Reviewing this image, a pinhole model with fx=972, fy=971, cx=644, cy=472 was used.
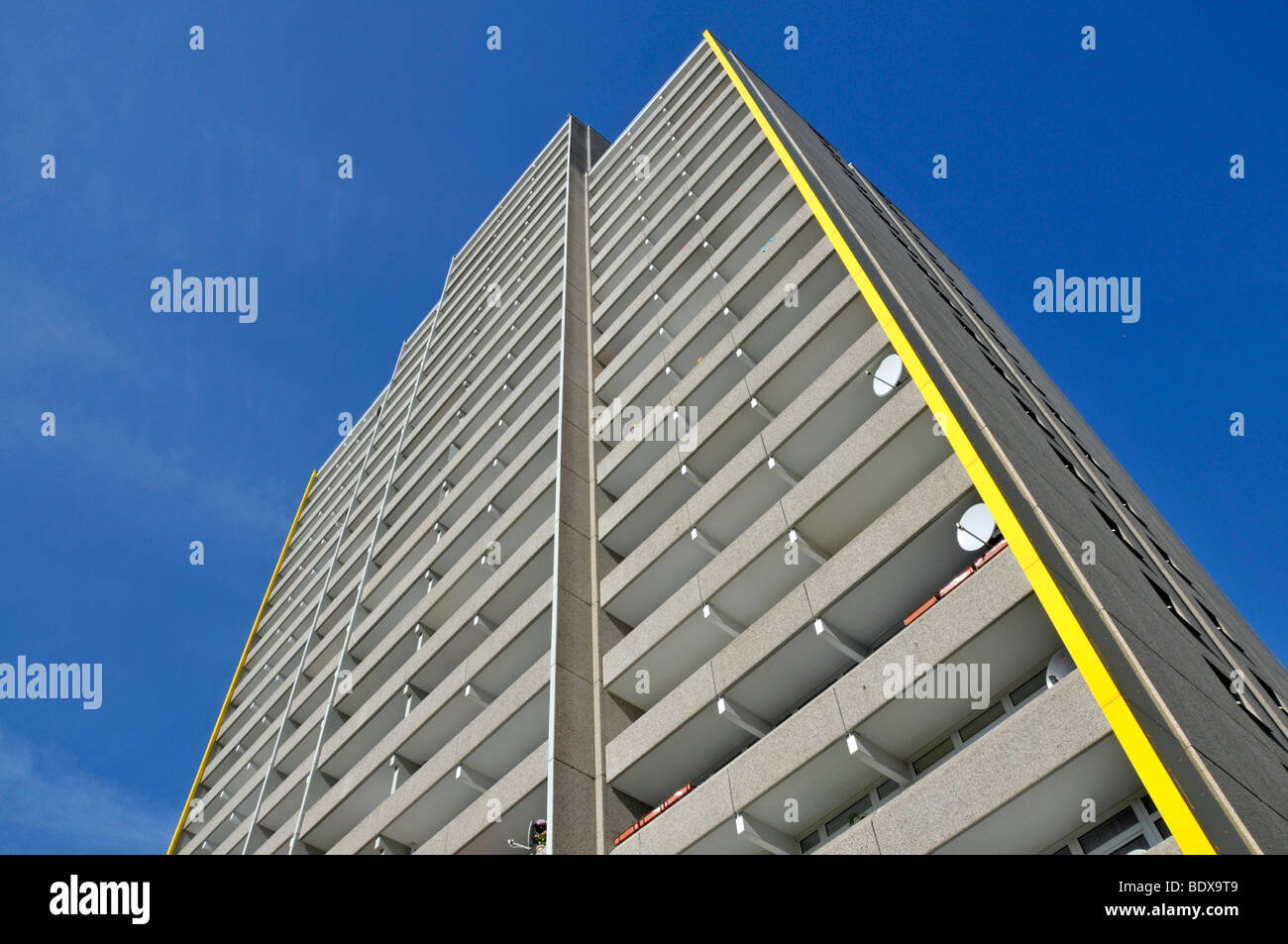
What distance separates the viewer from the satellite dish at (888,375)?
56.3 feet

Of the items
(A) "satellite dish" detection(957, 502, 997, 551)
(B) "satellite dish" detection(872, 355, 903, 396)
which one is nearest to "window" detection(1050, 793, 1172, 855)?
(A) "satellite dish" detection(957, 502, 997, 551)

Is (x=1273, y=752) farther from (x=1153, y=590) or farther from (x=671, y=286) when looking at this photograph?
(x=671, y=286)

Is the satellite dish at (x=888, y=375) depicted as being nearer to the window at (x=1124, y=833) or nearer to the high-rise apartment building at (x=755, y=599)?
the high-rise apartment building at (x=755, y=599)

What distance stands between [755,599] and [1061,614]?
697cm

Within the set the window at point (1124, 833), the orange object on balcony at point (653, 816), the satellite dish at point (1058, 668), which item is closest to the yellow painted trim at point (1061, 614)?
the satellite dish at point (1058, 668)

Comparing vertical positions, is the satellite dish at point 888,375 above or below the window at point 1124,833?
above

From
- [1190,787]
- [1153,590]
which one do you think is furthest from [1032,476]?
[1190,787]

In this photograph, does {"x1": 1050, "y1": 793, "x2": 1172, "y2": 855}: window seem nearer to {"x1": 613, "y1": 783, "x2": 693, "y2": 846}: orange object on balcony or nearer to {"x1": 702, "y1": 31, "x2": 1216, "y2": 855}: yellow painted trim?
{"x1": 702, "y1": 31, "x2": 1216, "y2": 855}: yellow painted trim

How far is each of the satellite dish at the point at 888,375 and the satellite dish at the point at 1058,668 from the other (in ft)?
20.7

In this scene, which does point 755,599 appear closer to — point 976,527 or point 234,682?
point 976,527

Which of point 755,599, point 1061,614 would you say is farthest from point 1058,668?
point 755,599

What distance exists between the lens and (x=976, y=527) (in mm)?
13852
